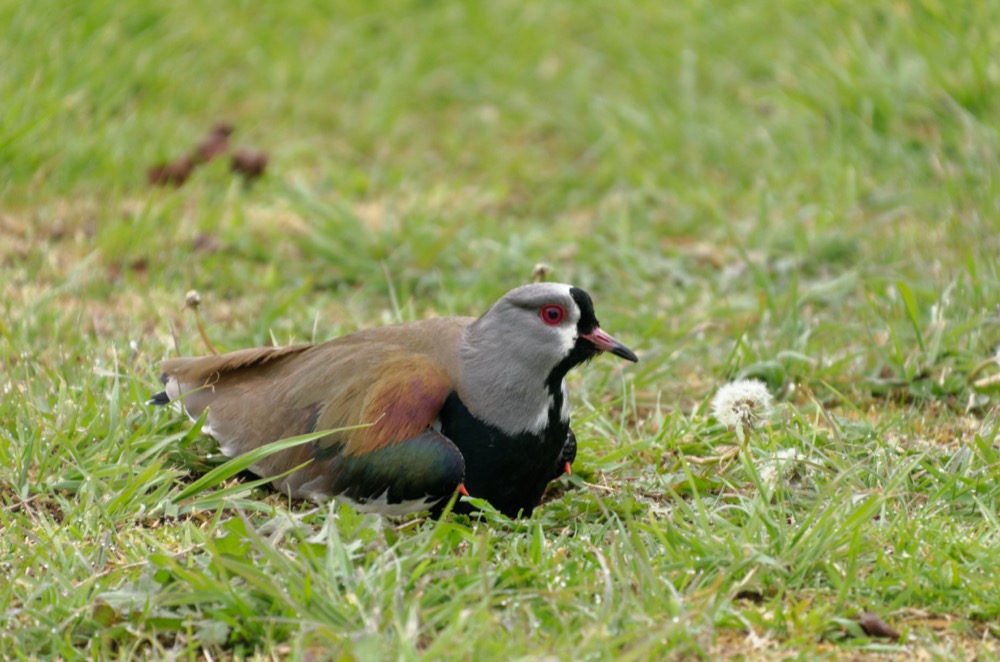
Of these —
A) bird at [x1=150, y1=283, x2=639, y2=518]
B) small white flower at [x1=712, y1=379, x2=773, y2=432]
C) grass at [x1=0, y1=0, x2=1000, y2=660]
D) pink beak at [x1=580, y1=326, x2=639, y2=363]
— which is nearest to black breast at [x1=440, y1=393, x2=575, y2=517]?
bird at [x1=150, y1=283, x2=639, y2=518]

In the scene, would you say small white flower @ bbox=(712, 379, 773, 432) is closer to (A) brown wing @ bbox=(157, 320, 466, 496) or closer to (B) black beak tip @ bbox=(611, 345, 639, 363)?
(B) black beak tip @ bbox=(611, 345, 639, 363)

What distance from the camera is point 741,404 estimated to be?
166 inches

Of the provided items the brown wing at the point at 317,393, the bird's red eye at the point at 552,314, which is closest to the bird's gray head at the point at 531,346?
the bird's red eye at the point at 552,314

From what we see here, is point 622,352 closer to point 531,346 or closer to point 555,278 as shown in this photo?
point 531,346

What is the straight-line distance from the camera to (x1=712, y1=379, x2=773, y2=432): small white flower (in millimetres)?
4223

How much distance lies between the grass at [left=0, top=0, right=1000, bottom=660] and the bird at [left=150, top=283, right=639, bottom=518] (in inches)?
5.4

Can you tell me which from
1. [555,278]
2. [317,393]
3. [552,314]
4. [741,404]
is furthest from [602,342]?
[555,278]

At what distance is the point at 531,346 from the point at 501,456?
0.38 m

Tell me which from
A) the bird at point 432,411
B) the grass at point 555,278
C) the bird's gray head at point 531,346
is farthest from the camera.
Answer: the bird's gray head at point 531,346

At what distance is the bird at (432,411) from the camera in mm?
4039

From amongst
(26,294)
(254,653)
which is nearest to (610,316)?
(26,294)

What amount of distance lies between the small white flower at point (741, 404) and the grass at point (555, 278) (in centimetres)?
7

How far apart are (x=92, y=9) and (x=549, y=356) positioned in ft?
15.5

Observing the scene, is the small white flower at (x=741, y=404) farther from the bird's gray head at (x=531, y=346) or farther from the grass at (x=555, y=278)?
the bird's gray head at (x=531, y=346)
